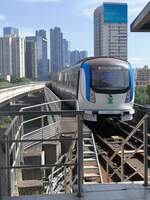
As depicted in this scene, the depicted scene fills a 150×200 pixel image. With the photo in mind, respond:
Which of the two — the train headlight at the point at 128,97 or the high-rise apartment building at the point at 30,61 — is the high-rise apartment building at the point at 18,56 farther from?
the train headlight at the point at 128,97

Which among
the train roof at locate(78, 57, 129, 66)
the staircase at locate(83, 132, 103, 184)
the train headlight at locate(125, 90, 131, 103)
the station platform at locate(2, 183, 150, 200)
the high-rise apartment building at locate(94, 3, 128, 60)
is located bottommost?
the staircase at locate(83, 132, 103, 184)

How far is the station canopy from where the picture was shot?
727 centimetres

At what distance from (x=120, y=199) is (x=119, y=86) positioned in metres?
14.5

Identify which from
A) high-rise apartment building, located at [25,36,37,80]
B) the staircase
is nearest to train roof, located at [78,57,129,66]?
the staircase

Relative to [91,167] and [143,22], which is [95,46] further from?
[143,22]

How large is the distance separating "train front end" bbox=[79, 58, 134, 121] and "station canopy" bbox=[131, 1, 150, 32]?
10.7 meters

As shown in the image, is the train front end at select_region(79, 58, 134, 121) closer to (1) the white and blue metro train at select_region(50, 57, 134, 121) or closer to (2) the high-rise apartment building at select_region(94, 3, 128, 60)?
(1) the white and blue metro train at select_region(50, 57, 134, 121)

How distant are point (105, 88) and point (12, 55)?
144m

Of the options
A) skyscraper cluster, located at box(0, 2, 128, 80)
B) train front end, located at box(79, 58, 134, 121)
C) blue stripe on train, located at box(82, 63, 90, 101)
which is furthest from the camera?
skyscraper cluster, located at box(0, 2, 128, 80)

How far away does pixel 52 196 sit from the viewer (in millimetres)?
5824

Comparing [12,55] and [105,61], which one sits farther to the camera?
[12,55]

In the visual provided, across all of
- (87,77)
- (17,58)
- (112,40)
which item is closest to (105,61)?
(87,77)

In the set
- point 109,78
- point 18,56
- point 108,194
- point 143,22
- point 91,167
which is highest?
point 18,56

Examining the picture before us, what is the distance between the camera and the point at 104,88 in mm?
19688
